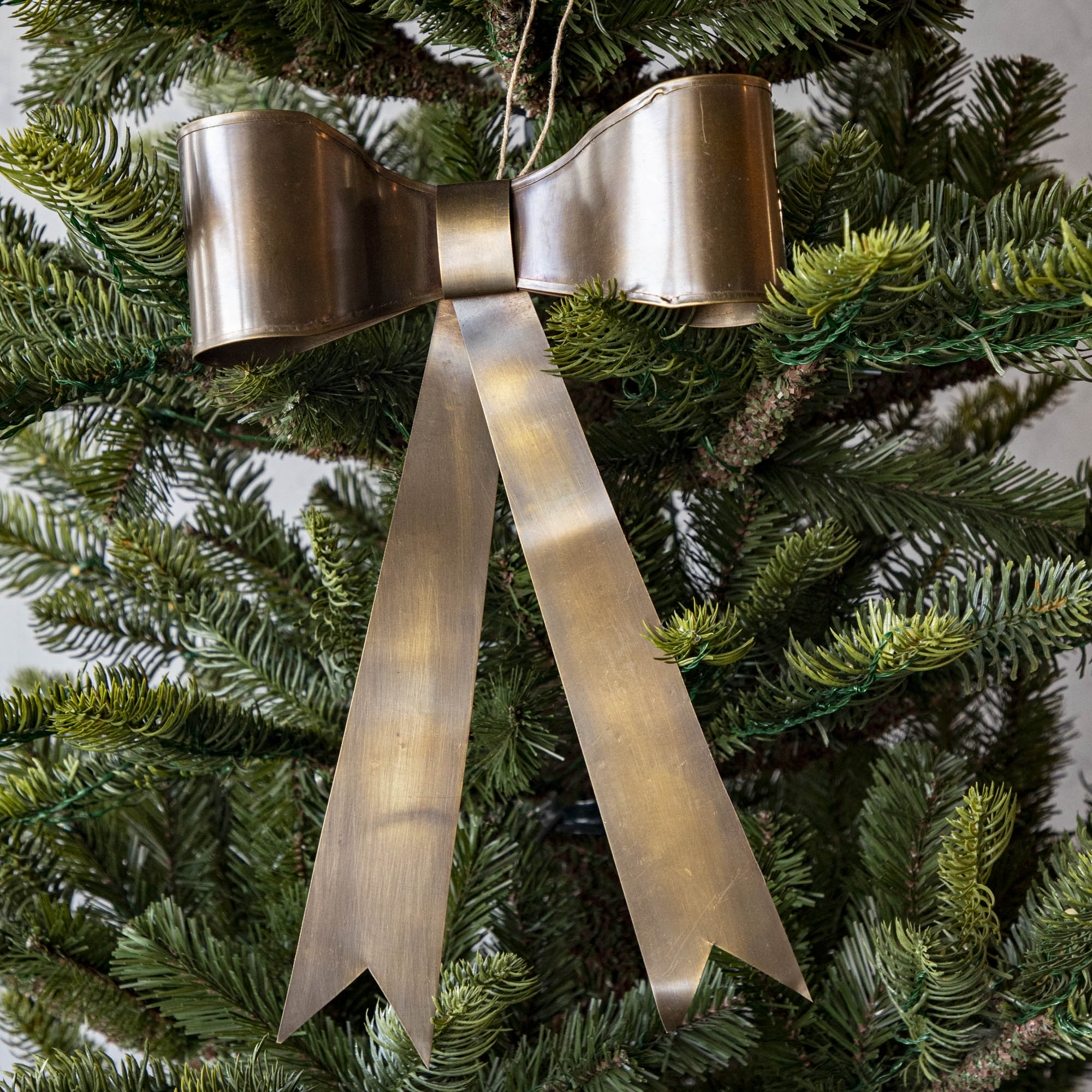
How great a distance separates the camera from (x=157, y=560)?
0.50m

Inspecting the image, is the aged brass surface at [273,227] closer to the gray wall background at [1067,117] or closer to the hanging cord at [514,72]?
the hanging cord at [514,72]

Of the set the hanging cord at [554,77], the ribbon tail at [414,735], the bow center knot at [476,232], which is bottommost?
the ribbon tail at [414,735]

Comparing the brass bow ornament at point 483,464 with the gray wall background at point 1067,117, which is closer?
the brass bow ornament at point 483,464

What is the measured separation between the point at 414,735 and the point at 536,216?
0.63 ft

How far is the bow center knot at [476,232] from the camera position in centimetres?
39

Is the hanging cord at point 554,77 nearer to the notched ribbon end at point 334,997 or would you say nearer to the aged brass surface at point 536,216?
the aged brass surface at point 536,216

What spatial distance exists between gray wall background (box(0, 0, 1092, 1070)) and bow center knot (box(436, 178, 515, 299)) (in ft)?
2.33

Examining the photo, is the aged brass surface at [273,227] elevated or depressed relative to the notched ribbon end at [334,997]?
elevated

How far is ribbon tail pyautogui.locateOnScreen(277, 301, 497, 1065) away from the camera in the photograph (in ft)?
1.24

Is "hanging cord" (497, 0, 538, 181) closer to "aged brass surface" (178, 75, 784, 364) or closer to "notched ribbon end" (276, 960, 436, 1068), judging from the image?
"aged brass surface" (178, 75, 784, 364)

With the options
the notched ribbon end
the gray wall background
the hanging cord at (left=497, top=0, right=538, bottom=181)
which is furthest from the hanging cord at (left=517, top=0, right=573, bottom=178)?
the gray wall background

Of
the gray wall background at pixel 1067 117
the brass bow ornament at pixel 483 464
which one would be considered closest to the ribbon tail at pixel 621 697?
the brass bow ornament at pixel 483 464

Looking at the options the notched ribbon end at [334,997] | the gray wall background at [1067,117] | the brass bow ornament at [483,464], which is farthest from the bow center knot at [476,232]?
the gray wall background at [1067,117]

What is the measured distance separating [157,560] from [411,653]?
0.55 feet
